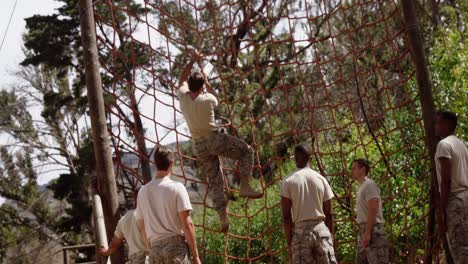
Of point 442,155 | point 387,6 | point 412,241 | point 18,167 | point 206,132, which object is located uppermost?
point 387,6

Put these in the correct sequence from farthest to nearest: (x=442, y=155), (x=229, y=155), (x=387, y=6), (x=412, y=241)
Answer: (x=387, y=6)
(x=412, y=241)
(x=229, y=155)
(x=442, y=155)

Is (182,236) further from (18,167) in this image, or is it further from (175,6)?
(18,167)

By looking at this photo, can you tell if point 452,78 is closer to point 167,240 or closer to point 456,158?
point 456,158

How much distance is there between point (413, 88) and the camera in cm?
1070

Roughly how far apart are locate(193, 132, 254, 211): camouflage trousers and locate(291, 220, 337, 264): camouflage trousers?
596mm

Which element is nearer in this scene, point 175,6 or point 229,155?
point 229,155

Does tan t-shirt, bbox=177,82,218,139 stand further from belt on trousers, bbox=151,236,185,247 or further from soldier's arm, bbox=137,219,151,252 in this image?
belt on trousers, bbox=151,236,185,247

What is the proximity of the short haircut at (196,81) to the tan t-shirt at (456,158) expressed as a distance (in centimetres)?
165

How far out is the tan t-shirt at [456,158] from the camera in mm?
5164

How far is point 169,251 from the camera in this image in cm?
458

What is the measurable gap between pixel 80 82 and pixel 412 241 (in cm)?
1149

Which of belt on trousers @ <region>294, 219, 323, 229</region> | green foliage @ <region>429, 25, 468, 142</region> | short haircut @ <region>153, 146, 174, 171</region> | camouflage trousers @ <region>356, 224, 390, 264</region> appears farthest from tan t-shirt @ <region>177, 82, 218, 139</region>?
green foliage @ <region>429, 25, 468, 142</region>

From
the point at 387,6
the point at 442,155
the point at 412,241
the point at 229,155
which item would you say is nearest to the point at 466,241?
the point at 442,155

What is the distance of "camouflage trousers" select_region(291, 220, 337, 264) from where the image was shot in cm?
522
